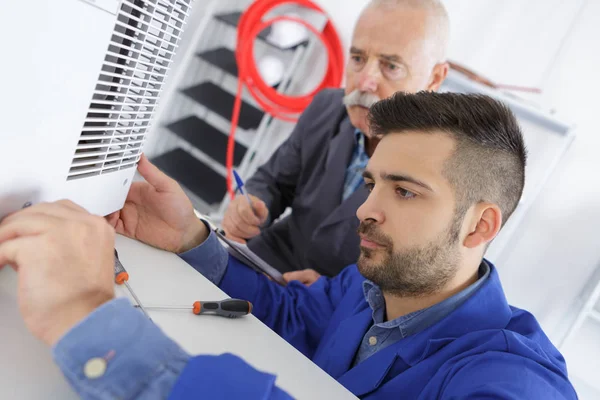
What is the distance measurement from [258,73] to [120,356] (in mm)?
2202

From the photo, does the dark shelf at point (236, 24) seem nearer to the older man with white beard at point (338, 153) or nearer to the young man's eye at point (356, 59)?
the older man with white beard at point (338, 153)

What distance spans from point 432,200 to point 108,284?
56 centimetres

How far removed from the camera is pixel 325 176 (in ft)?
5.09

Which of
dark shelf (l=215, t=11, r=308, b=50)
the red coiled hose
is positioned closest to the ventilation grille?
the red coiled hose

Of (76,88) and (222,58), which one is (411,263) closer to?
(76,88)

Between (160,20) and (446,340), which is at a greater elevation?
(160,20)

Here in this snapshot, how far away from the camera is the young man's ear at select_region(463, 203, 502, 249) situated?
0.91 metres

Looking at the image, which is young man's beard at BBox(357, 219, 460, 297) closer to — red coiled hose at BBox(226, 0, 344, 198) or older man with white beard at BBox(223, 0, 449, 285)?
older man with white beard at BBox(223, 0, 449, 285)

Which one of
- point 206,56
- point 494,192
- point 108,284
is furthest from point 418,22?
point 206,56

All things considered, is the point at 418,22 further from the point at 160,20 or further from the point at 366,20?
the point at 160,20

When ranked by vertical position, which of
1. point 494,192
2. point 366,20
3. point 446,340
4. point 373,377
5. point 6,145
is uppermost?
point 366,20

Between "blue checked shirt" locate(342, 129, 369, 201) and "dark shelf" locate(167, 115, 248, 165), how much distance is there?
1235mm

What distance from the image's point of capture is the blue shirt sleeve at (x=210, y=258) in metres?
0.91

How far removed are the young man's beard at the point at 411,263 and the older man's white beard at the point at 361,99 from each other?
0.64m
